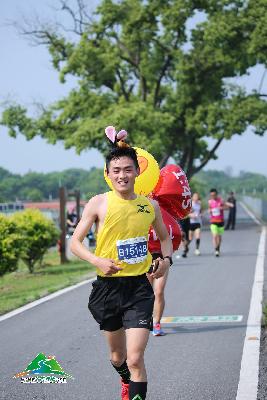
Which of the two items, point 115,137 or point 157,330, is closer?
point 115,137

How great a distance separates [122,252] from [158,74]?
4200 centimetres

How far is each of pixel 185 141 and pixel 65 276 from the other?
94.2ft

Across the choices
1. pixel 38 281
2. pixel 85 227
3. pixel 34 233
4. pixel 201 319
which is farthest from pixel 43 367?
pixel 34 233

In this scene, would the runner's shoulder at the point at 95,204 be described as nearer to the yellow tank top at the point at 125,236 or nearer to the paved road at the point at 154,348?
the yellow tank top at the point at 125,236

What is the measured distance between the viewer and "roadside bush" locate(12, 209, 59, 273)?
20.0m

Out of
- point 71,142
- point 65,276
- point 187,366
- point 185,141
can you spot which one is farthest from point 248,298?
point 185,141

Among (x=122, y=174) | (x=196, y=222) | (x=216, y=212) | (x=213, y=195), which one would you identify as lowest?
(x=196, y=222)

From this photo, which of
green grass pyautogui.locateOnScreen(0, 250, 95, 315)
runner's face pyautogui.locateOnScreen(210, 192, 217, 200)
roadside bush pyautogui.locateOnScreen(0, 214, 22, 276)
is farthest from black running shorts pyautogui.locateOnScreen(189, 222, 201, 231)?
roadside bush pyautogui.locateOnScreen(0, 214, 22, 276)

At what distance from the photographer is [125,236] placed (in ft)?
18.1

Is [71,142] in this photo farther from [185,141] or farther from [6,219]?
[6,219]

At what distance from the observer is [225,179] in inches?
7776

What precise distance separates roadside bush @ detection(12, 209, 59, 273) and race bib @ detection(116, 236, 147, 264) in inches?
566

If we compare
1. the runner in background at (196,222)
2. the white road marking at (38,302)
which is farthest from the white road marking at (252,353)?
the runner in background at (196,222)

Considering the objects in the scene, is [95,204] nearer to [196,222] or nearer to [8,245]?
[8,245]
